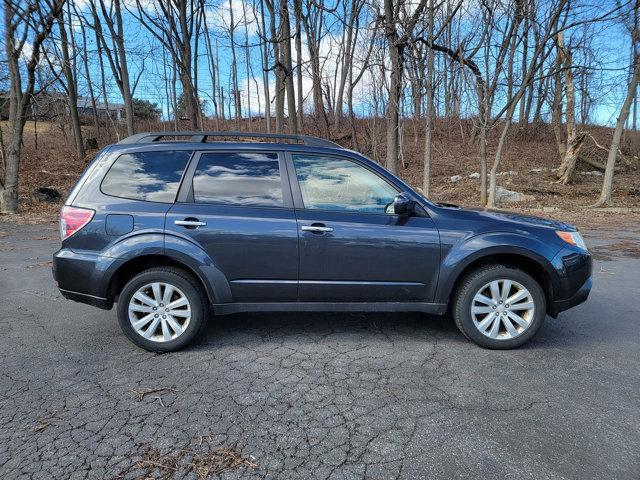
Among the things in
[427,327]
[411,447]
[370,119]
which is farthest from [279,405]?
[370,119]

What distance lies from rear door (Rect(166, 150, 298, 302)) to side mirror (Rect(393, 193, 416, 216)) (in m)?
0.89

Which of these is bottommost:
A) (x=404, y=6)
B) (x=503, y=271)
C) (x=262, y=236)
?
(x=503, y=271)

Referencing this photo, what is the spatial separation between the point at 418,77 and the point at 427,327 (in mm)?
13048

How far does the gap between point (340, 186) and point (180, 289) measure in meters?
1.65

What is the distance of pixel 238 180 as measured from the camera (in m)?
3.74

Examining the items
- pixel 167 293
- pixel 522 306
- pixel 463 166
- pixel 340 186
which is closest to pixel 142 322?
pixel 167 293

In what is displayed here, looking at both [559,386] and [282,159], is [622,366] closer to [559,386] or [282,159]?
[559,386]

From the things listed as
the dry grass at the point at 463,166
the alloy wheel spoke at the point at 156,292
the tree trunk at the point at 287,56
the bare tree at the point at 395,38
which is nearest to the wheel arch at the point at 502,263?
the alloy wheel spoke at the point at 156,292

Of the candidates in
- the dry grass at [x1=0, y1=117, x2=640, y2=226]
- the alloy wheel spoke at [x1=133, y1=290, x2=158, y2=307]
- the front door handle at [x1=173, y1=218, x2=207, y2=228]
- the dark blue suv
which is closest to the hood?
the dark blue suv

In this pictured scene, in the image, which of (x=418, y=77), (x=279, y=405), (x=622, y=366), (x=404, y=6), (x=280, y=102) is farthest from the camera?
(x=280, y=102)

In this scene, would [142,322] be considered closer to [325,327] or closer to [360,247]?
[325,327]

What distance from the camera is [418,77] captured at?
15117 millimetres

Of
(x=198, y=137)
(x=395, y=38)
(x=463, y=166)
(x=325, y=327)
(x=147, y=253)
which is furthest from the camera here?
(x=463, y=166)

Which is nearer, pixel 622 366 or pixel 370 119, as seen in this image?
pixel 622 366
